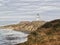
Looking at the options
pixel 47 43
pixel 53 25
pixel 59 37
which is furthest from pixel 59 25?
pixel 47 43

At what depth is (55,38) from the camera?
1848 inches

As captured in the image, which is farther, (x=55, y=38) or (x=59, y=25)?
(x=59, y=25)

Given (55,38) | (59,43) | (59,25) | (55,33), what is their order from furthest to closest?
(59,25)
(55,33)
(55,38)
(59,43)

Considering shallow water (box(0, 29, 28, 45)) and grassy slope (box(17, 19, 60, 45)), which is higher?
grassy slope (box(17, 19, 60, 45))

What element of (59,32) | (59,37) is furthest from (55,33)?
(59,37)

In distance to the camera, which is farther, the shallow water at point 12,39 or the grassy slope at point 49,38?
the shallow water at point 12,39

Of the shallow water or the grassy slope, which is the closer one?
the grassy slope

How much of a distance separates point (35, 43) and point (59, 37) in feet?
12.2

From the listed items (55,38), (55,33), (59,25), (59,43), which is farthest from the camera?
(59,25)

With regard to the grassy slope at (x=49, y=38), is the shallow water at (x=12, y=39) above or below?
below

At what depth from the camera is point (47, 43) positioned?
1740 inches

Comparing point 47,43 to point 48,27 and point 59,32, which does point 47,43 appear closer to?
point 59,32

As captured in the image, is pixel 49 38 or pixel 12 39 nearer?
pixel 49 38

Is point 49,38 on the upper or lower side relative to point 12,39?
upper
